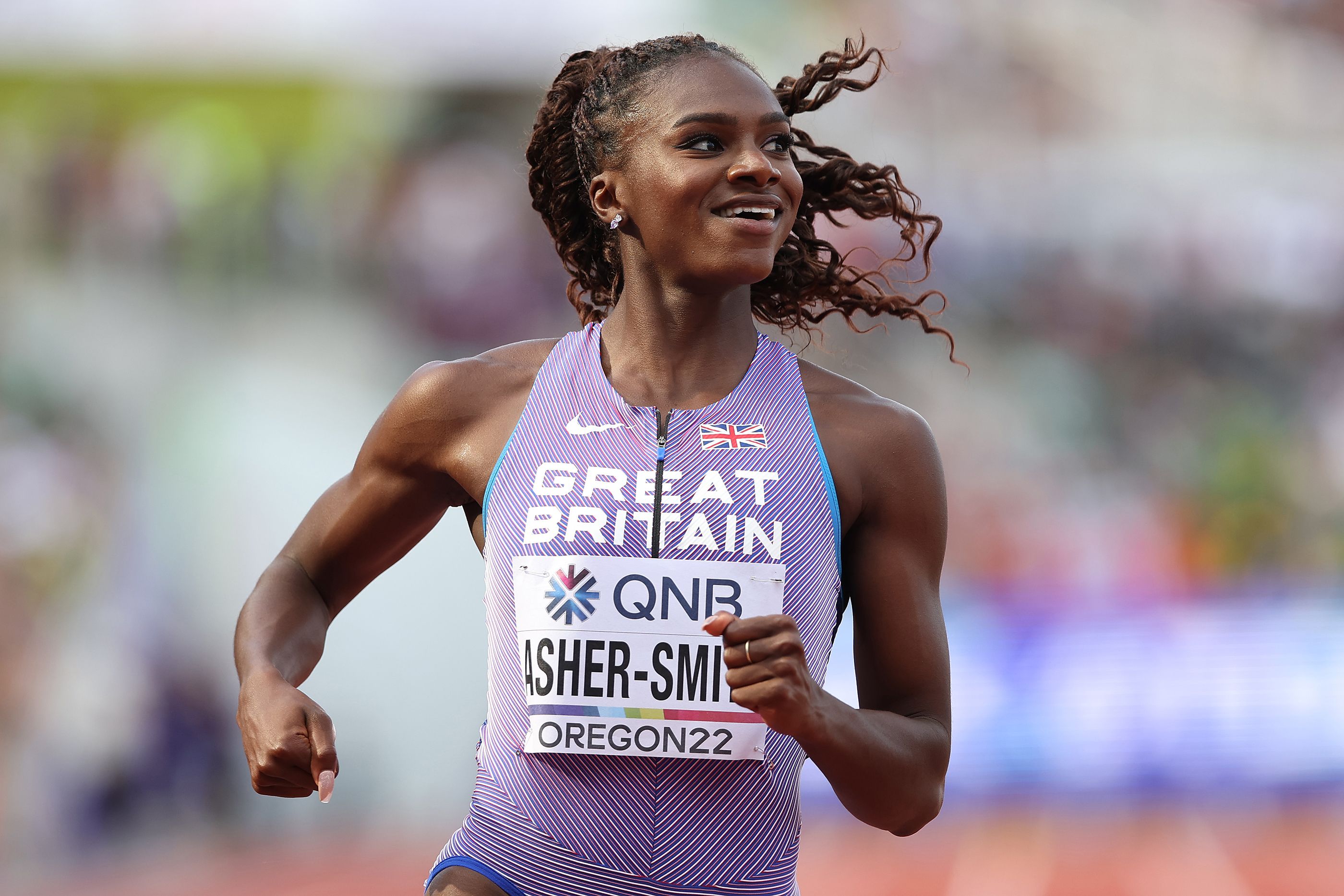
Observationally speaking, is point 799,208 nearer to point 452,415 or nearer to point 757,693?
point 452,415

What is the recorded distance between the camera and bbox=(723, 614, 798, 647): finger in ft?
6.12

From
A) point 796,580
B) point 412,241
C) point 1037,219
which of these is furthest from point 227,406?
point 796,580

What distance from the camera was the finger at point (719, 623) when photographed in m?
1.85

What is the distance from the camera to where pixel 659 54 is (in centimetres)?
260

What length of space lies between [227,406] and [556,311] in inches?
85.7

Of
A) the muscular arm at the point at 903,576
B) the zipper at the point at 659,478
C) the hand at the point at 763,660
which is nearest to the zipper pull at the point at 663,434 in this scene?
the zipper at the point at 659,478

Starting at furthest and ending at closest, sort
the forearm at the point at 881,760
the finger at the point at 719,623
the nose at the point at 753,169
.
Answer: the nose at the point at 753,169 → the forearm at the point at 881,760 → the finger at the point at 719,623

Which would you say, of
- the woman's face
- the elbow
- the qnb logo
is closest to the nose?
the woman's face

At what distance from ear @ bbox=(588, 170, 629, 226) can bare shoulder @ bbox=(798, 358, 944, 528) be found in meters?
0.51

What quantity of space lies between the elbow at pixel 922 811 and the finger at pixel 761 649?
53 cm

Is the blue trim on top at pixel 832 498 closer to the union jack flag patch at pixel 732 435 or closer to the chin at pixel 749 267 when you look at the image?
the union jack flag patch at pixel 732 435

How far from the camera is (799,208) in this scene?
278 cm

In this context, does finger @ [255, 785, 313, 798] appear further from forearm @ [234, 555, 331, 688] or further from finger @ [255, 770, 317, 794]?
forearm @ [234, 555, 331, 688]

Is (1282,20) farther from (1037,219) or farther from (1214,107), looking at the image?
(1037,219)
